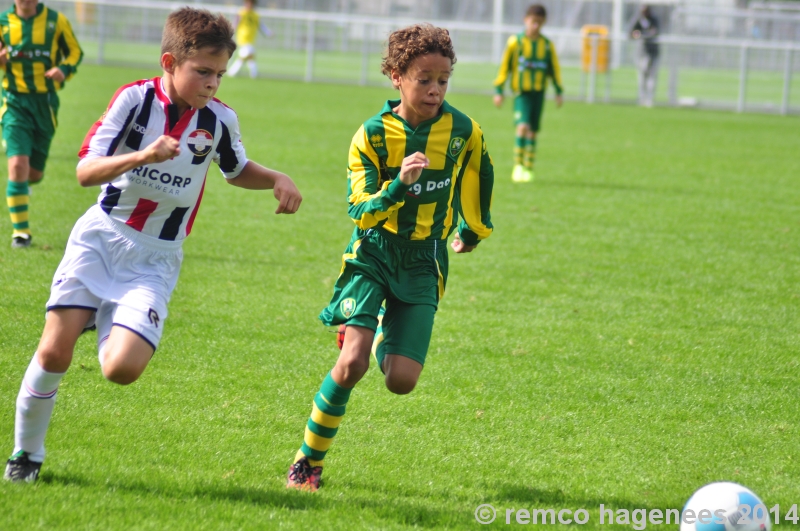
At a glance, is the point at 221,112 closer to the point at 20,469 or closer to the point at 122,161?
the point at 122,161

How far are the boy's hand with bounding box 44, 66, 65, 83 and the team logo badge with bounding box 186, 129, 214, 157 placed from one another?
15.0 feet

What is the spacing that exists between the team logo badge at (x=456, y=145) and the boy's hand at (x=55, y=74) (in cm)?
491

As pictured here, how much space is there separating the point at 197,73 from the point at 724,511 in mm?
2465

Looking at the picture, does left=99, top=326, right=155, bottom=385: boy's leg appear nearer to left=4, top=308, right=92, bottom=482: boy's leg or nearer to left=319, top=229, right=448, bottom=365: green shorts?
left=4, top=308, right=92, bottom=482: boy's leg

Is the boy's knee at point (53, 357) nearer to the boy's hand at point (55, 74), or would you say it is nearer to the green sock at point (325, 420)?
the green sock at point (325, 420)

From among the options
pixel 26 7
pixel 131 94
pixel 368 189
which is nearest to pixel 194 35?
pixel 131 94

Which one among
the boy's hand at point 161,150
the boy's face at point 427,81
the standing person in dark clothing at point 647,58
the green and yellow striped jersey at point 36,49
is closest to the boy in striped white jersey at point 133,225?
the boy's hand at point 161,150

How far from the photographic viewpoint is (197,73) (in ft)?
11.6

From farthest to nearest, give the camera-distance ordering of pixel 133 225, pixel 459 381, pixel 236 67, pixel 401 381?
pixel 236 67 → pixel 459 381 → pixel 401 381 → pixel 133 225

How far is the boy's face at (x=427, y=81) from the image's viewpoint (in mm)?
3777

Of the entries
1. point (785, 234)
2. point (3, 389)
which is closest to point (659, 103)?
point (785, 234)

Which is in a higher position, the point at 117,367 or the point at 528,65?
the point at 528,65

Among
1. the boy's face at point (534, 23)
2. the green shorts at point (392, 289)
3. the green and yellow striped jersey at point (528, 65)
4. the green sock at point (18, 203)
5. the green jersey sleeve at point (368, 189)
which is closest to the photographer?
the green jersey sleeve at point (368, 189)

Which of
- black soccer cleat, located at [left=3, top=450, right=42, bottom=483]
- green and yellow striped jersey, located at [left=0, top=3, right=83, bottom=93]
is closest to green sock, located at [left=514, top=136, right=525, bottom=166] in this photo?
green and yellow striped jersey, located at [left=0, top=3, right=83, bottom=93]
